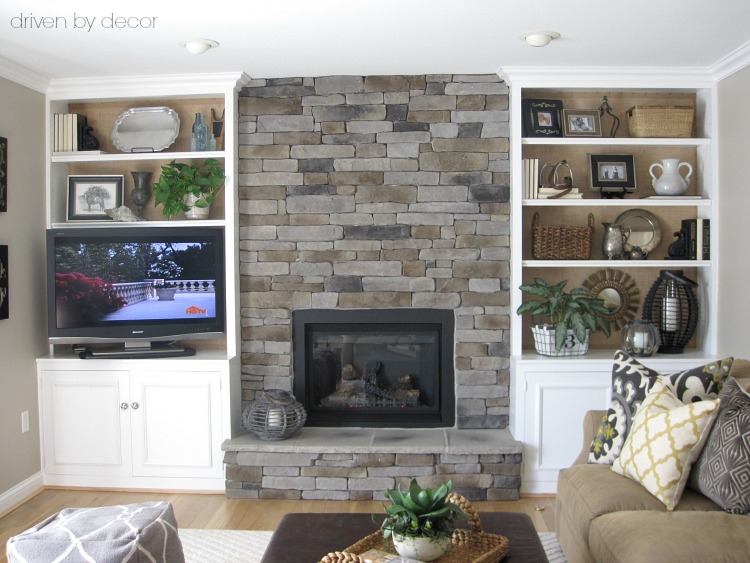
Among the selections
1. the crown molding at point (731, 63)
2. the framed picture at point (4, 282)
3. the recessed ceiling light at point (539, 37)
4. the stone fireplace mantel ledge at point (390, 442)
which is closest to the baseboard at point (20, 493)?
the framed picture at point (4, 282)

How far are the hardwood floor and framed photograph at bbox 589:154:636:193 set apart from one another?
179 cm

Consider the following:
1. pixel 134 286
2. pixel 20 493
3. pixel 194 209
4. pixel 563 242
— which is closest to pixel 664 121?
pixel 563 242

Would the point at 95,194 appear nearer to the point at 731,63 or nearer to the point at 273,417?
the point at 273,417

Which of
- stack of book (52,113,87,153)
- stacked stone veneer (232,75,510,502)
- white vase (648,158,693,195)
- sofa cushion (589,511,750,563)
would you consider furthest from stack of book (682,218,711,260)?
stack of book (52,113,87,153)

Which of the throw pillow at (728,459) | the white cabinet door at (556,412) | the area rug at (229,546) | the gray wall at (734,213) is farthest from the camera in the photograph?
the white cabinet door at (556,412)

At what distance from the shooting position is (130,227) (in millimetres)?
4133

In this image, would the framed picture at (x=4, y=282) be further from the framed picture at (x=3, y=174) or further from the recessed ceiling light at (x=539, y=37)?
the recessed ceiling light at (x=539, y=37)

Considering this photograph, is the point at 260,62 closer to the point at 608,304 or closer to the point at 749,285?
the point at 608,304

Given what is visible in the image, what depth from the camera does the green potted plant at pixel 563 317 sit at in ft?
12.8

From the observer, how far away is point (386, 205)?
418 cm

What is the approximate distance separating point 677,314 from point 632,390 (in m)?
1.31

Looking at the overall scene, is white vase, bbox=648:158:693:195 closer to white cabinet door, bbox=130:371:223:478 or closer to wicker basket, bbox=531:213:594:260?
wicker basket, bbox=531:213:594:260

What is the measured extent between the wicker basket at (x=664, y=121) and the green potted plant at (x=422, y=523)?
2833 mm

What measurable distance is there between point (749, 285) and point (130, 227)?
3.35 m
